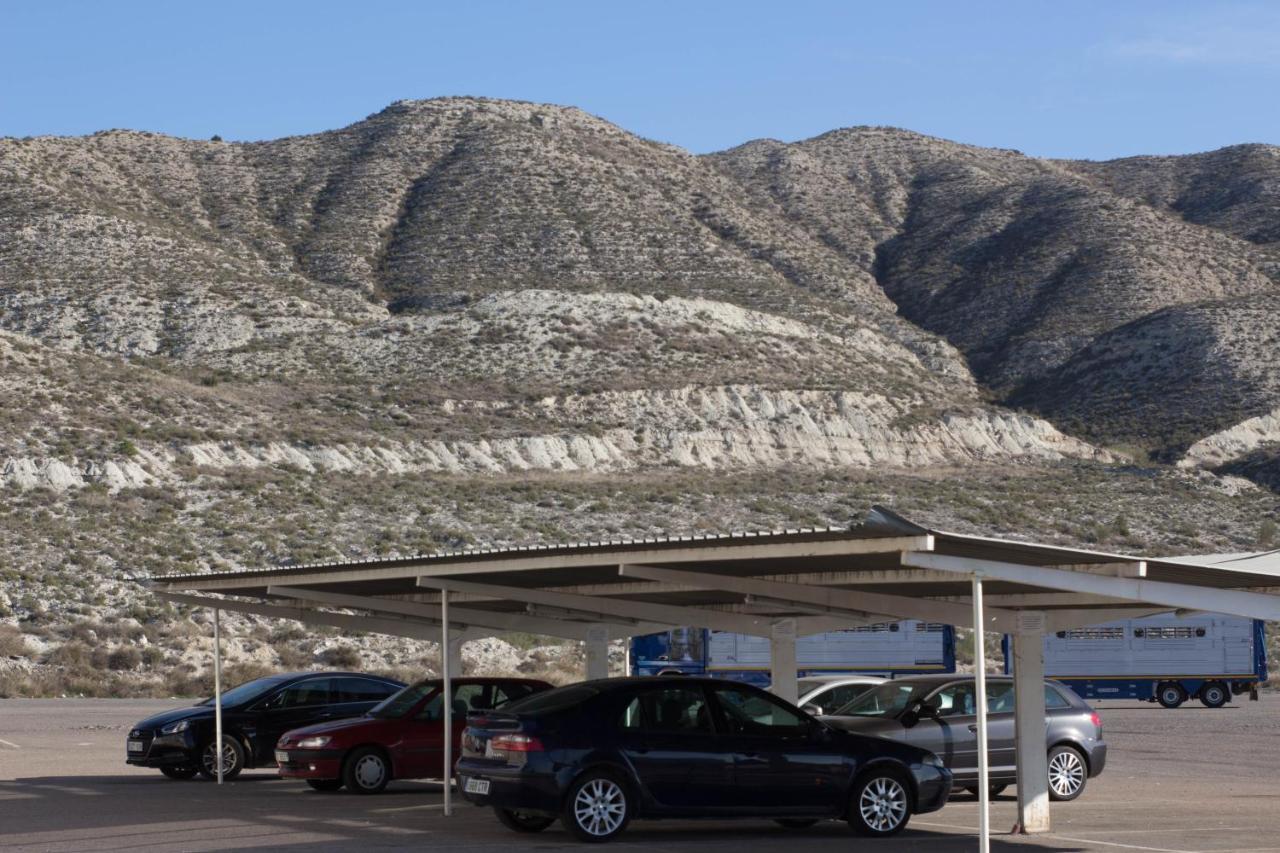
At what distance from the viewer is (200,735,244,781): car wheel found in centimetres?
2295

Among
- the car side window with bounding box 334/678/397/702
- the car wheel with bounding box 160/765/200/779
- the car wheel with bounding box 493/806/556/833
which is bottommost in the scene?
the car wheel with bounding box 160/765/200/779

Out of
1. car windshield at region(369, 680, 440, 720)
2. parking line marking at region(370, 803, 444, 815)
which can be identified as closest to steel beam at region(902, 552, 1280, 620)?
parking line marking at region(370, 803, 444, 815)

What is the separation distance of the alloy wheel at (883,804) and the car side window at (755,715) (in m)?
0.86

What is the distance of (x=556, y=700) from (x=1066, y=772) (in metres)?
7.33

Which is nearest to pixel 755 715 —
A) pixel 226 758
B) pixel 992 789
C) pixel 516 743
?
pixel 516 743

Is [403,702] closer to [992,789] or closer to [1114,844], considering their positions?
[992,789]

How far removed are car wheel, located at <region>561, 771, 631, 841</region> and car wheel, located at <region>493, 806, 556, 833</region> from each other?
3.79 feet

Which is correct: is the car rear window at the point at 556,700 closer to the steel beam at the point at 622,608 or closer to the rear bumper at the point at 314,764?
the steel beam at the point at 622,608

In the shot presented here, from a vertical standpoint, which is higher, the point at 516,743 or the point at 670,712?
the point at 670,712

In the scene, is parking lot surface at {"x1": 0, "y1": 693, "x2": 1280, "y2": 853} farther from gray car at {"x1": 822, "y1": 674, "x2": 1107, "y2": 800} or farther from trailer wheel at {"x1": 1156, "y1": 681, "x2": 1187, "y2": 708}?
trailer wheel at {"x1": 1156, "y1": 681, "x2": 1187, "y2": 708}

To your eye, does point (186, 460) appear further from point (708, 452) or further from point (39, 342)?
point (708, 452)

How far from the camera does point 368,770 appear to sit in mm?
20391

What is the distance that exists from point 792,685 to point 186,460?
46.6m

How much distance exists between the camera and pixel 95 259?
275 feet
